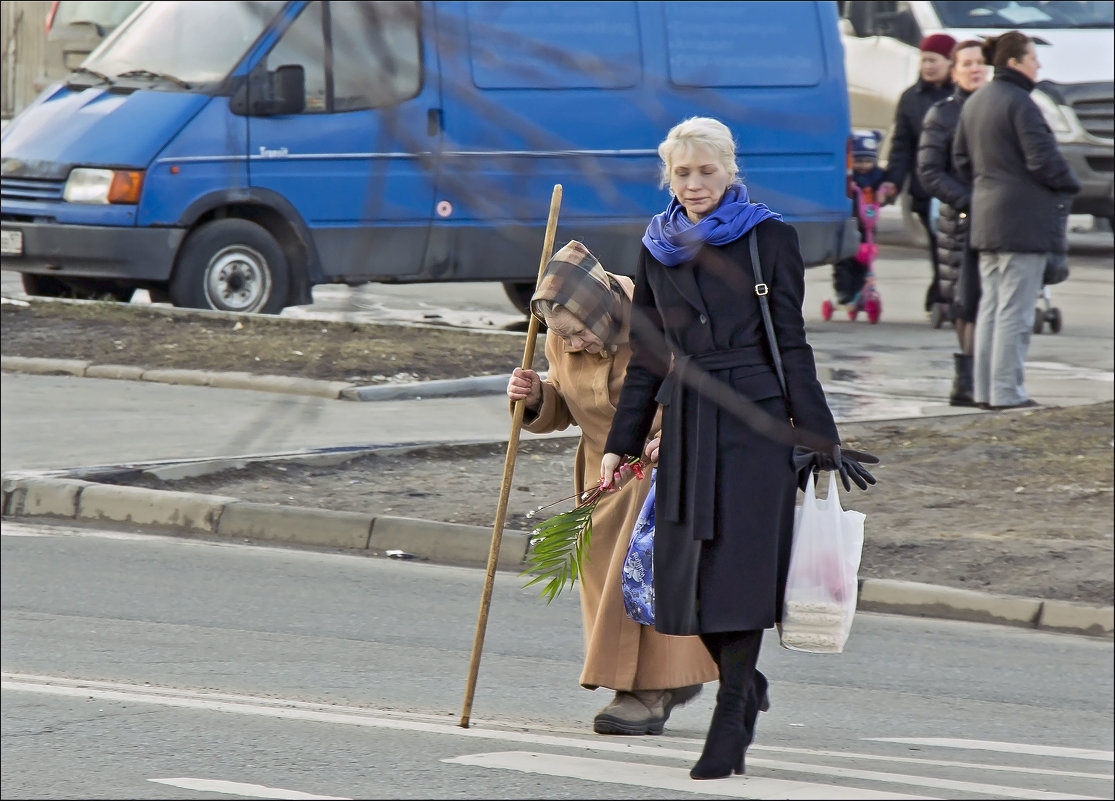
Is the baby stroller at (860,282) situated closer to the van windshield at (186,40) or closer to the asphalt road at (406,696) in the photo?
the asphalt road at (406,696)

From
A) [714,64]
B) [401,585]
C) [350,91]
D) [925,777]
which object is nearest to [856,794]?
[925,777]

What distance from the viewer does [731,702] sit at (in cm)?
327

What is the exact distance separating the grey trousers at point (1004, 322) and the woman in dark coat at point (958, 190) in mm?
175

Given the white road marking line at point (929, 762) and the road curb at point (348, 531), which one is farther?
the road curb at point (348, 531)

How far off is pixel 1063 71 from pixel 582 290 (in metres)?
16.7

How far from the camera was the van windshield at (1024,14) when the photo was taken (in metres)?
15.4

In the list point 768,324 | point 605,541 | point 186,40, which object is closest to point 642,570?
point 768,324

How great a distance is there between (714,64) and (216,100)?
691 millimetres

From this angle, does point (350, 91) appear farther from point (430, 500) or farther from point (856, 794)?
point (430, 500)

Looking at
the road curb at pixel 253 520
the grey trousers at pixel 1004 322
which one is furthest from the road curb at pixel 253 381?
the grey trousers at pixel 1004 322

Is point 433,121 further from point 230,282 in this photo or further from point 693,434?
point 230,282

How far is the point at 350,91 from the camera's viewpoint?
146 centimetres

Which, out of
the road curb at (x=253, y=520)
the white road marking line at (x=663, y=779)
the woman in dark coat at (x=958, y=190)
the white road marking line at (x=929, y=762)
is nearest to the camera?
the white road marking line at (x=663, y=779)

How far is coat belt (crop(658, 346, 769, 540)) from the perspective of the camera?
7.88 ft
